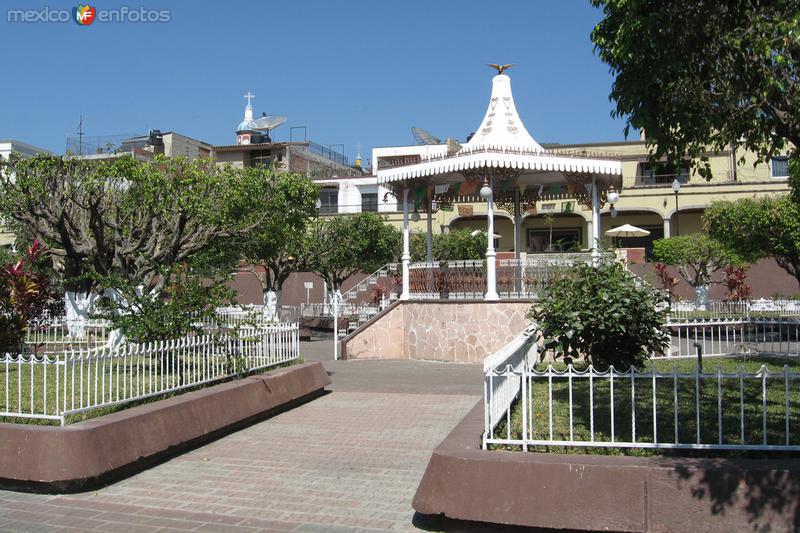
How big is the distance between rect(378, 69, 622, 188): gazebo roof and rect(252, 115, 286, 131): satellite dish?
38.4 metres

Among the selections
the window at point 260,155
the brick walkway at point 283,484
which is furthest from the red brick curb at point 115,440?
the window at point 260,155

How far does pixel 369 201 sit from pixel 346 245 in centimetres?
1822

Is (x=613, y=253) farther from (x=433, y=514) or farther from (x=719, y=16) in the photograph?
(x=433, y=514)

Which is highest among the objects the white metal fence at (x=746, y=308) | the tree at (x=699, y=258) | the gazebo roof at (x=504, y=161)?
the gazebo roof at (x=504, y=161)

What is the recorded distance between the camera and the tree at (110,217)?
1531 cm

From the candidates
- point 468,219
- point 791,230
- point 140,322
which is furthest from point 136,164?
point 468,219

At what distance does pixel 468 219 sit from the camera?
46406mm

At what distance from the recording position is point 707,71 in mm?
7219

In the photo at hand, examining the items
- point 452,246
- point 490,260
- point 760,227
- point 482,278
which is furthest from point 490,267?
point 452,246

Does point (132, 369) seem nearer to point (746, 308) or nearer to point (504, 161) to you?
point (504, 161)

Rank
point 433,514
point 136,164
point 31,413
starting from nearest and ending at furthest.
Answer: point 433,514 < point 31,413 < point 136,164

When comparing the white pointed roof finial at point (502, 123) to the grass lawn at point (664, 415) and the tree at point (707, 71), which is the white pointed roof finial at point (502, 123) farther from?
the tree at point (707, 71)

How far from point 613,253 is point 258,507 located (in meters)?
6.23

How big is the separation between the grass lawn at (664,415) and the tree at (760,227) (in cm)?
1633
